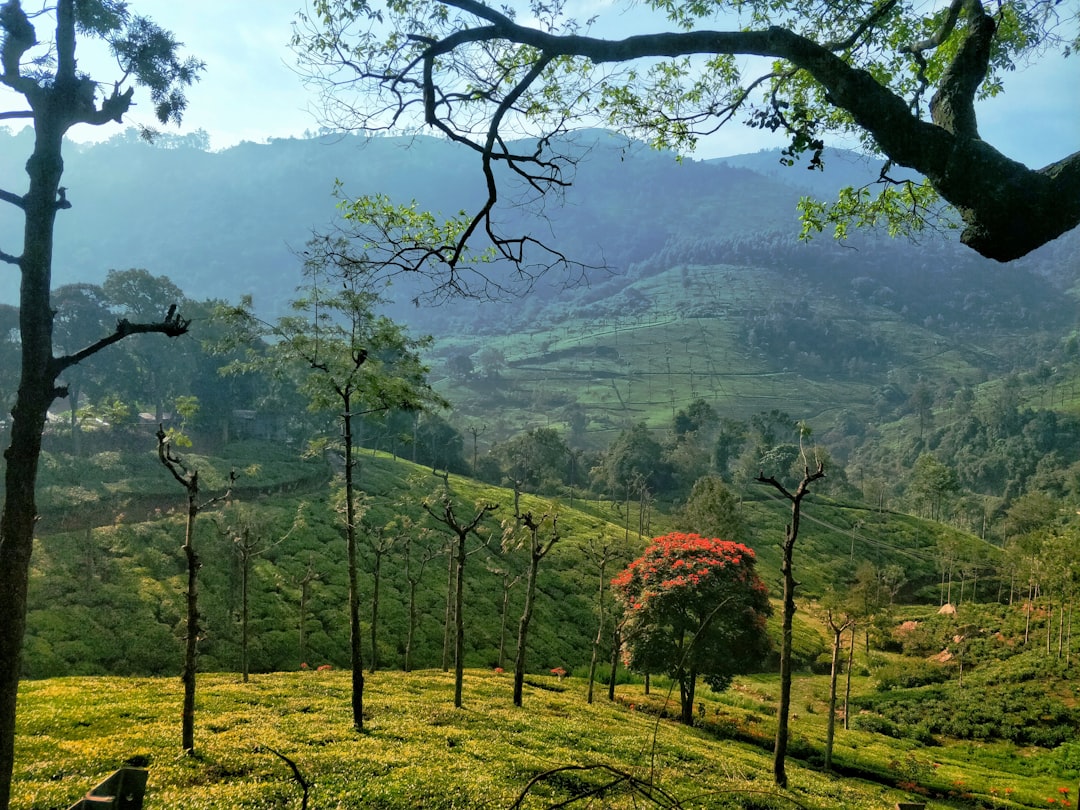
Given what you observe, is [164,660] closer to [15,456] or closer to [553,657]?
[553,657]

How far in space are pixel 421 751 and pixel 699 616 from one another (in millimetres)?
13641

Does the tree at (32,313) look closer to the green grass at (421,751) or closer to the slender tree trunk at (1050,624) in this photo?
the green grass at (421,751)

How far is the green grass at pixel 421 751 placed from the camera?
1057cm

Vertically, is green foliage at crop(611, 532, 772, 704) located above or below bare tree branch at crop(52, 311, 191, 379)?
below

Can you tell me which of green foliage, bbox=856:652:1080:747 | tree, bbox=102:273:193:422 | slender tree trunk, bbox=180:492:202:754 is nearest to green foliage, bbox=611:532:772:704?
green foliage, bbox=856:652:1080:747

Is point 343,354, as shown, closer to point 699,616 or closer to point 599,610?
point 699,616

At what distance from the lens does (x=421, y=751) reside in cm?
1329

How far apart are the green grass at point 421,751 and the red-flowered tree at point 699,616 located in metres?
2.19

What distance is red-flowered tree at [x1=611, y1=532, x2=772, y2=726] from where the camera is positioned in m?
23.7

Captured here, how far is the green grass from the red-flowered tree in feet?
7.18

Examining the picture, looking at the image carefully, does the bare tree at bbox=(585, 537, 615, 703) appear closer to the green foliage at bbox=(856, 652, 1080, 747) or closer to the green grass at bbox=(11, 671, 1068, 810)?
the green grass at bbox=(11, 671, 1068, 810)

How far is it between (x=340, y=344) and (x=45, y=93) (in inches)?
429

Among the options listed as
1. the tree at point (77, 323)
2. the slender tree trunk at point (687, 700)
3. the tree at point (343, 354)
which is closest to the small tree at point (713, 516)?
the slender tree trunk at point (687, 700)

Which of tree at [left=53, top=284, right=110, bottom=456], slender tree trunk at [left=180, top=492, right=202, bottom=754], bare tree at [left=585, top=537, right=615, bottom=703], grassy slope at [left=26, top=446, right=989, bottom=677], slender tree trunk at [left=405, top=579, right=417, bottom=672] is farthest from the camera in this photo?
tree at [left=53, top=284, right=110, bottom=456]
